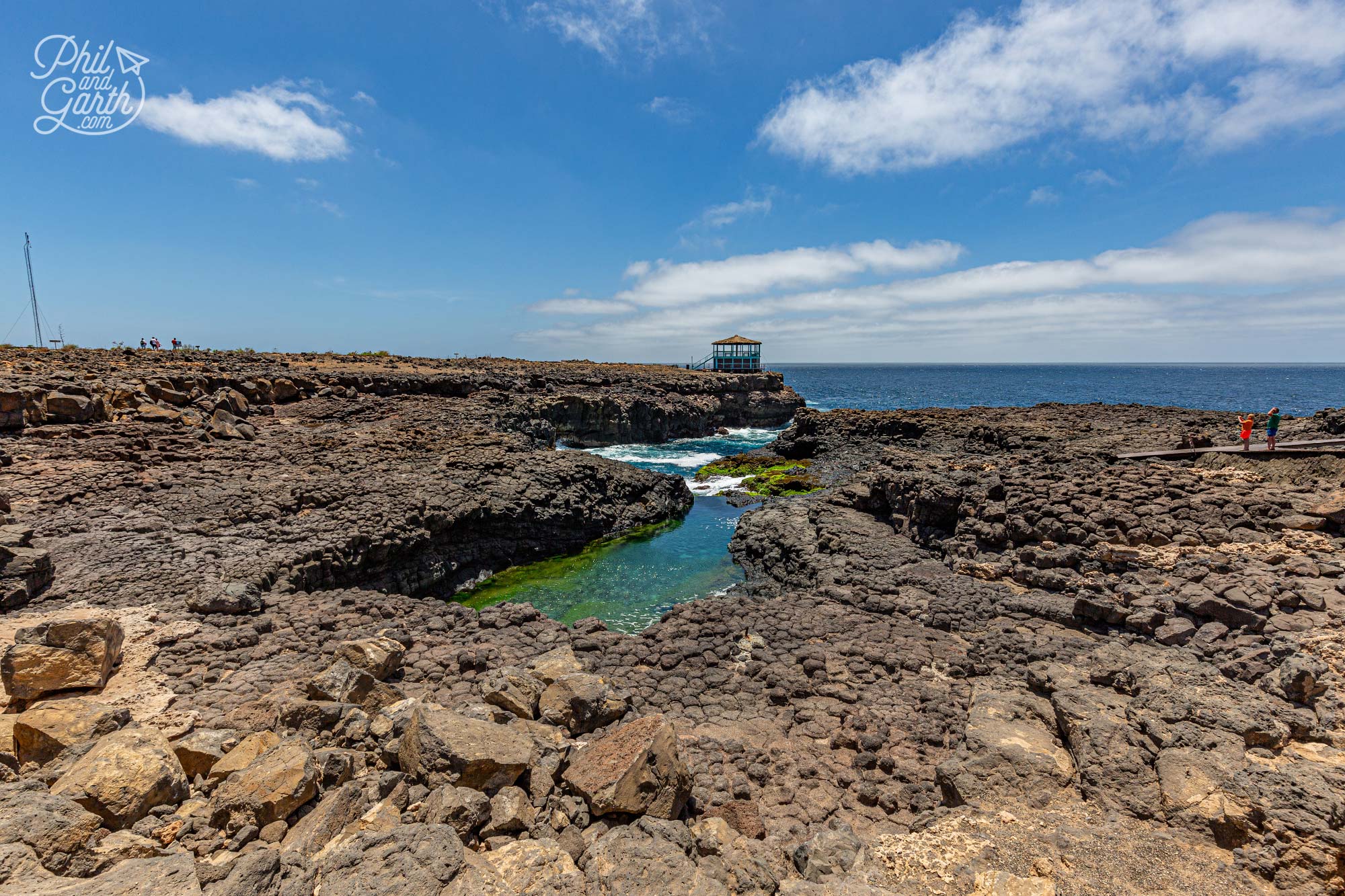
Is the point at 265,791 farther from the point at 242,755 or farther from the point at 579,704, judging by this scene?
the point at 579,704

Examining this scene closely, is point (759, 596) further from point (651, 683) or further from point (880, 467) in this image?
point (880, 467)

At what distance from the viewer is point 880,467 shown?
24.5m

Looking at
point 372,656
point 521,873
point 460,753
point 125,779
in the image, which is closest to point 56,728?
point 125,779

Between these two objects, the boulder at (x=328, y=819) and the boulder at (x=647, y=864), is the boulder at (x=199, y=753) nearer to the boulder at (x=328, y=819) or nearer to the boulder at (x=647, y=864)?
the boulder at (x=328, y=819)

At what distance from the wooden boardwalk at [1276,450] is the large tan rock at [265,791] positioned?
2432 centimetres

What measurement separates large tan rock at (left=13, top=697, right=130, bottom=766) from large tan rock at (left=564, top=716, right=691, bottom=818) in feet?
17.2

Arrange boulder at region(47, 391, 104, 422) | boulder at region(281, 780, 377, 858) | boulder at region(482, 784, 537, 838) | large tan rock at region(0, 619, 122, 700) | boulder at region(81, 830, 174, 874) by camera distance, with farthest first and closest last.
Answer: boulder at region(47, 391, 104, 422) < large tan rock at region(0, 619, 122, 700) < boulder at region(482, 784, 537, 838) < boulder at region(281, 780, 377, 858) < boulder at region(81, 830, 174, 874)

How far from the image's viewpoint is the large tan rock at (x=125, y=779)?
4.98m

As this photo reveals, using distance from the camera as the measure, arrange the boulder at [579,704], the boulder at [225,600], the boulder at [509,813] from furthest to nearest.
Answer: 1. the boulder at [225,600]
2. the boulder at [579,704]
3. the boulder at [509,813]

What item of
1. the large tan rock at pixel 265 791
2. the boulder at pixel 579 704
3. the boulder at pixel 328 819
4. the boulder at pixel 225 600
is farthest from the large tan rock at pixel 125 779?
the boulder at pixel 225 600

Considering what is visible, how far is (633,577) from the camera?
20.9 meters

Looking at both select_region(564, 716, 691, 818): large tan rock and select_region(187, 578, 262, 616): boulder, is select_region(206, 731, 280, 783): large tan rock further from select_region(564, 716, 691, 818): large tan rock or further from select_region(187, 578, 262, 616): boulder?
select_region(187, 578, 262, 616): boulder

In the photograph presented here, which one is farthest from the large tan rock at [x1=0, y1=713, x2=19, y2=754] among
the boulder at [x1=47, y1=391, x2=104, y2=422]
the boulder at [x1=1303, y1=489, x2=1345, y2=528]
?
the boulder at [x1=1303, y1=489, x2=1345, y2=528]

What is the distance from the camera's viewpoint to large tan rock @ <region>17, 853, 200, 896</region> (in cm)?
394
